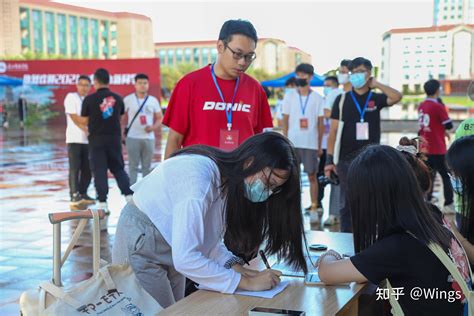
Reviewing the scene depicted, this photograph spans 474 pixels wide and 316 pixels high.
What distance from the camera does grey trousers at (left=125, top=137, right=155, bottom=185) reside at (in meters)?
6.84

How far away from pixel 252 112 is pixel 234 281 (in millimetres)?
1451

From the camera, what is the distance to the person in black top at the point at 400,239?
72.2 inches

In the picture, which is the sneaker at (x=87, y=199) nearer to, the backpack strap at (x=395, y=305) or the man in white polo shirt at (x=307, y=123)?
the man in white polo shirt at (x=307, y=123)

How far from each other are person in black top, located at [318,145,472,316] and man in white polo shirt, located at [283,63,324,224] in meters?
4.09

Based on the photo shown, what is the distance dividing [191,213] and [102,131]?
4.30 m

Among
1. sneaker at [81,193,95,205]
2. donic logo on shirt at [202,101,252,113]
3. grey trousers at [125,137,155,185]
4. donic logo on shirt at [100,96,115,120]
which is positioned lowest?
sneaker at [81,193,95,205]

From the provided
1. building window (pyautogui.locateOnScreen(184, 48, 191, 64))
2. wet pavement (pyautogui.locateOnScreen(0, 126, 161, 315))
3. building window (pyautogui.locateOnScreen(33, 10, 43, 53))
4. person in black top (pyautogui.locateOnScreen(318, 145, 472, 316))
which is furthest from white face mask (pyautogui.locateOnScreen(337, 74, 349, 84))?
building window (pyautogui.locateOnScreen(184, 48, 191, 64))

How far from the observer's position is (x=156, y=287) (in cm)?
213

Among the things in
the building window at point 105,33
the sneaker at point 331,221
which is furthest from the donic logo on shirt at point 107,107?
the building window at point 105,33

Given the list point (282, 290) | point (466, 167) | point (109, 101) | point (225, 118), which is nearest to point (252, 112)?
point (225, 118)

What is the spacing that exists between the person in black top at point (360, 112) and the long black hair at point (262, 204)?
2.45 m

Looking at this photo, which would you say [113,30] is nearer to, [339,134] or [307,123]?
[307,123]

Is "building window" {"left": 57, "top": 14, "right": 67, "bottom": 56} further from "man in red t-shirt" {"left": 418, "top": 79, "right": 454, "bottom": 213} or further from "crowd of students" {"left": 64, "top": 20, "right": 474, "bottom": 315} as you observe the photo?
"crowd of students" {"left": 64, "top": 20, "right": 474, "bottom": 315}

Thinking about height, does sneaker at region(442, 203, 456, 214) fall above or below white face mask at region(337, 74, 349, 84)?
below
